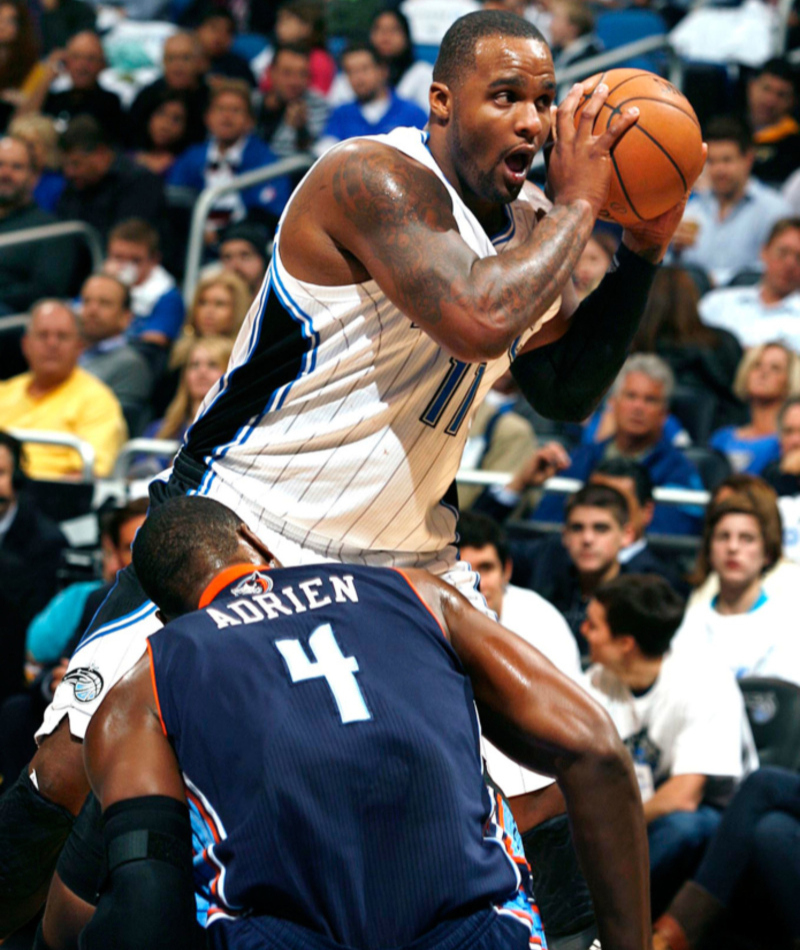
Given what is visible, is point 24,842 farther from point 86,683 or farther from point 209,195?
point 209,195

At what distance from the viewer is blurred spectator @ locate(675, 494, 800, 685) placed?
5.87m

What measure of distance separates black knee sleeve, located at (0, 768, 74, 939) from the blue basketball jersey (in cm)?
68

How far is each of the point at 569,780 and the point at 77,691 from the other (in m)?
1.04

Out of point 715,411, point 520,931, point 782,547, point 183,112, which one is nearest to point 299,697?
point 520,931

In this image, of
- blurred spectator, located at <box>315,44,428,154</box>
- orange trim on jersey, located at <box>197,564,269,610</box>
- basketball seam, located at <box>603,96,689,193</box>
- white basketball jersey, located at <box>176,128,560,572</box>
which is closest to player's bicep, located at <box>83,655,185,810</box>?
orange trim on jersey, located at <box>197,564,269,610</box>

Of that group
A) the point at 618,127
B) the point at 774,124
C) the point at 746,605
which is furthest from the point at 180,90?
the point at 618,127

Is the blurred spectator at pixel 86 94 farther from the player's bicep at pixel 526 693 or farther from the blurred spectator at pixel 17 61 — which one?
the player's bicep at pixel 526 693

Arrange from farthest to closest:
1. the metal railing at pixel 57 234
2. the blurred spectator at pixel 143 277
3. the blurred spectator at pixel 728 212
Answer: the metal railing at pixel 57 234 → the blurred spectator at pixel 143 277 → the blurred spectator at pixel 728 212

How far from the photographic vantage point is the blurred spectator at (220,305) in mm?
8062

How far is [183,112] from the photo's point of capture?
11.2 m

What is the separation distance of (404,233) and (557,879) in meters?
1.45

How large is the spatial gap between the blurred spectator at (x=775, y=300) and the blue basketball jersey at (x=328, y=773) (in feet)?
18.8

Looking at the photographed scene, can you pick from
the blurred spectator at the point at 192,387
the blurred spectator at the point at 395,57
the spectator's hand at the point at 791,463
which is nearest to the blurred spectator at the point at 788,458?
the spectator's hand at the point at 791,463

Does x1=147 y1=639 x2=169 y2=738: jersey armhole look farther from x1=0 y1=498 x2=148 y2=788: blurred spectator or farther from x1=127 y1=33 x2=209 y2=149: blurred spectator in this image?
x1=127 y1=33 x2=209 y2=149: blurred spectator
